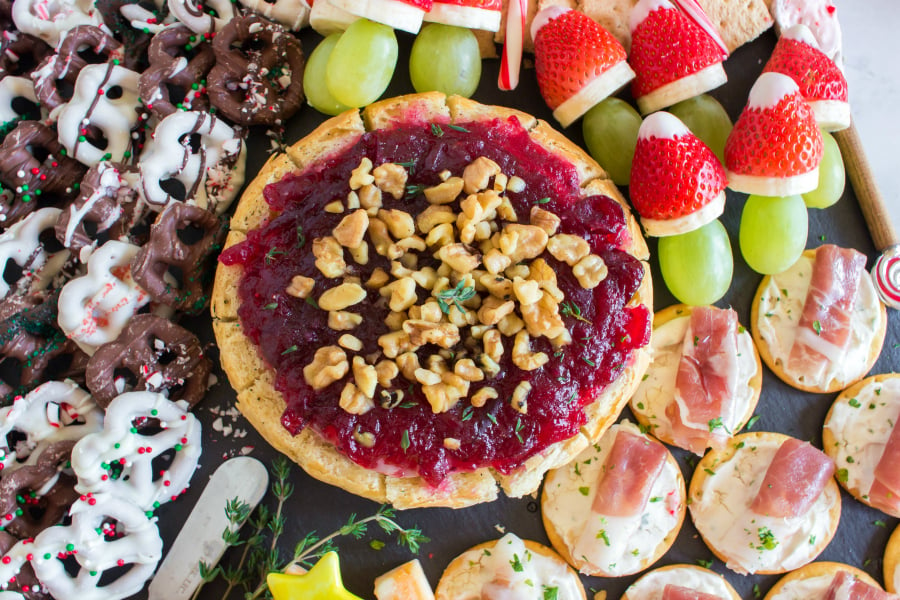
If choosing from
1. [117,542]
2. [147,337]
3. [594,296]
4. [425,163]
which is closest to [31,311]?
[147,337]

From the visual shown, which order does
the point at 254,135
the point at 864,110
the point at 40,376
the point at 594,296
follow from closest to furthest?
1. the point at 594,296
2. the point at 40,376
3. the point at 254,135
4. the point at 864,110

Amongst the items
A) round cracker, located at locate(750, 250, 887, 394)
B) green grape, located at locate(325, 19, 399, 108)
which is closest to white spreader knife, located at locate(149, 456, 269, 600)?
green grape, located at locate(325, 19, 399, 108)

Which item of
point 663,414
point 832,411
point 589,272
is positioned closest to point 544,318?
point 589,272

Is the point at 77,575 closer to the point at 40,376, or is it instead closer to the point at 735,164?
the point at 40,376

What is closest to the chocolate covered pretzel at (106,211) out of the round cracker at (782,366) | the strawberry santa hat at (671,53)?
the strawberry santa hat at (671,53)

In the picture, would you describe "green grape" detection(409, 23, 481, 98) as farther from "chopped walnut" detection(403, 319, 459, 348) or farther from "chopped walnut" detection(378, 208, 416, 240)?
"chopped walnut" detection(403, 319, 459, 348)
